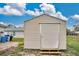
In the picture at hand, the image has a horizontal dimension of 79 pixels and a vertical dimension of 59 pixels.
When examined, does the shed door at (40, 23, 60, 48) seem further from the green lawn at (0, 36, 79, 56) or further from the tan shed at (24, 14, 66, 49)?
the green lawn at (0, 36, 79, 56)

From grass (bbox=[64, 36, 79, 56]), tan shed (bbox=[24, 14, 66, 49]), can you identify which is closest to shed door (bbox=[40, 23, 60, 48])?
tan shed (bbox=[24, 14, 66, 49])

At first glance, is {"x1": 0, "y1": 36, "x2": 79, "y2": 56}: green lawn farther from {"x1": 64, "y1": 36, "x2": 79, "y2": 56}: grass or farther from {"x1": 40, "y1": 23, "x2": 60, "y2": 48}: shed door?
{"x1": 40, "y1": 23, "x2": 60, "y2": 48}: shed door

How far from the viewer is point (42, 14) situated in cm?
282

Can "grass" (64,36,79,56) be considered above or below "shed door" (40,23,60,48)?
below

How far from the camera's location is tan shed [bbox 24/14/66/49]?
9.23 ft

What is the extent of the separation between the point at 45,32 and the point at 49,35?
53mm

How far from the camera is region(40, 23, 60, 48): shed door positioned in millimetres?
2812

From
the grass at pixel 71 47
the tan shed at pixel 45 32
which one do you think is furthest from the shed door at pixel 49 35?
the grass at pixel 71 47

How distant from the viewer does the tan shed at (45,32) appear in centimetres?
281

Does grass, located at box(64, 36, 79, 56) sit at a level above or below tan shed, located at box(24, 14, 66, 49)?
below

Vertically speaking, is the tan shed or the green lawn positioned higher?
the tan shed

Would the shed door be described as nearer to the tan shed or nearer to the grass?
the tan shed

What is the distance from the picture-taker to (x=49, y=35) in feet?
9.25

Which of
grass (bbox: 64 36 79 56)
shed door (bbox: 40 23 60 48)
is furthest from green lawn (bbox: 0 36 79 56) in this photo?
shed door (bbox: 40 23 60 48)
